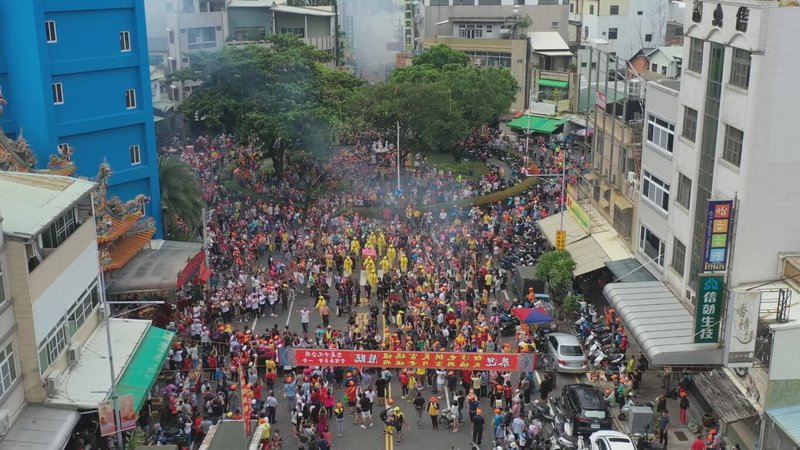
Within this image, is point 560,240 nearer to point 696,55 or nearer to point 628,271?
point 628,271

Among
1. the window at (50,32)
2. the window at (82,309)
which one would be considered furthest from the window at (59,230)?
the window at (50,32)

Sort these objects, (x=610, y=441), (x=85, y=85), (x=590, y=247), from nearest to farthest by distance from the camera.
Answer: (x=610, y=441) < (x=590, y=247) < (x=85, y=85)

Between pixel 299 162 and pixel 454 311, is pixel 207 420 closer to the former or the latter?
pixel 454 311

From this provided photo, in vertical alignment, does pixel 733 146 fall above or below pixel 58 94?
below

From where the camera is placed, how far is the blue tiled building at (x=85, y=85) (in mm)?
34688

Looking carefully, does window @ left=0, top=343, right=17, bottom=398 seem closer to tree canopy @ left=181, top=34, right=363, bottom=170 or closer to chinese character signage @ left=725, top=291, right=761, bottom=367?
chinese character signage @ left=725, top=291, right=761, bottom=367

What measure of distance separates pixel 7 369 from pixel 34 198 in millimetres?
4838

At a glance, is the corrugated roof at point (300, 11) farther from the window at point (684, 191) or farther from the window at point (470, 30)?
the window at point (684, 191)

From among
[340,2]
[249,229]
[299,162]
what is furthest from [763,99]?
[340,2]

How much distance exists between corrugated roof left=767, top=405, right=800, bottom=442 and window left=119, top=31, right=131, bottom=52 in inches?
1144

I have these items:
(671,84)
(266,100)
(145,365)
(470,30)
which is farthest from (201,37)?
(145,365)

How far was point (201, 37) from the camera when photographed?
75.8 metres

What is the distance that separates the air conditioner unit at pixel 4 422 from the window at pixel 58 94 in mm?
18136

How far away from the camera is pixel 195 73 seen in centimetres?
5366
